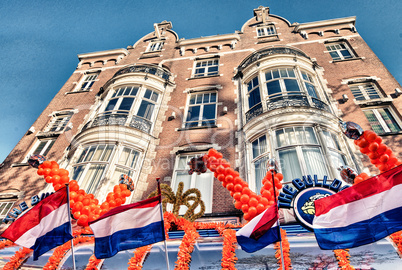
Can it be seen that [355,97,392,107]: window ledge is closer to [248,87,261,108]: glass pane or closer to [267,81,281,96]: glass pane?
[267,81,281,96]: glass pane

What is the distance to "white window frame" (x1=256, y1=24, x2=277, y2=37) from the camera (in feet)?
70.3

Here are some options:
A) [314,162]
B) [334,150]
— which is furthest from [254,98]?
[314,162]

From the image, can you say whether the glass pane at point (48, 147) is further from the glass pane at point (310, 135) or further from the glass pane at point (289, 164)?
the glass pane at point (310, 135)

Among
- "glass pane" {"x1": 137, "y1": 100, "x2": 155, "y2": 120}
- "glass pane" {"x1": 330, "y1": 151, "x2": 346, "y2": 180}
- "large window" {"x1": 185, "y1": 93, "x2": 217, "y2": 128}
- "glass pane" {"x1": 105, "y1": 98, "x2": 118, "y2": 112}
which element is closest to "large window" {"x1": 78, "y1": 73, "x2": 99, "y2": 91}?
"glass pane" {"x1": 105, "y1": 98, "x2": 118, "y2": 112}

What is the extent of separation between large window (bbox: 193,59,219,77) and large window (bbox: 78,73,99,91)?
8.71 metres

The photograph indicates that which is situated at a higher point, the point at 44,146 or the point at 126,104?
the point at 126,104

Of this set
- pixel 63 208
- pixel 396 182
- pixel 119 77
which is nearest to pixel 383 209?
pixel 396 182

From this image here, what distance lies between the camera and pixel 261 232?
5.78 metres

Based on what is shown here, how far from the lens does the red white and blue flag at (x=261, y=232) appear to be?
18.9 ft

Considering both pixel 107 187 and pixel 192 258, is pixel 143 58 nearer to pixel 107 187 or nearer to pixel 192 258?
pixel 107 187

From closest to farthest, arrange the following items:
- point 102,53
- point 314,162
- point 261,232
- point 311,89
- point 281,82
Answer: point 261,232
point 314,162
point 281,82
point 311,89
point 102,53

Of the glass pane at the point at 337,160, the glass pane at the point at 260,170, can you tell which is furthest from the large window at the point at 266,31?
the glass pane at the point at 260,170

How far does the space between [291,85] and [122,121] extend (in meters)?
9.06

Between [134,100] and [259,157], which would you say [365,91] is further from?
[134,100]
